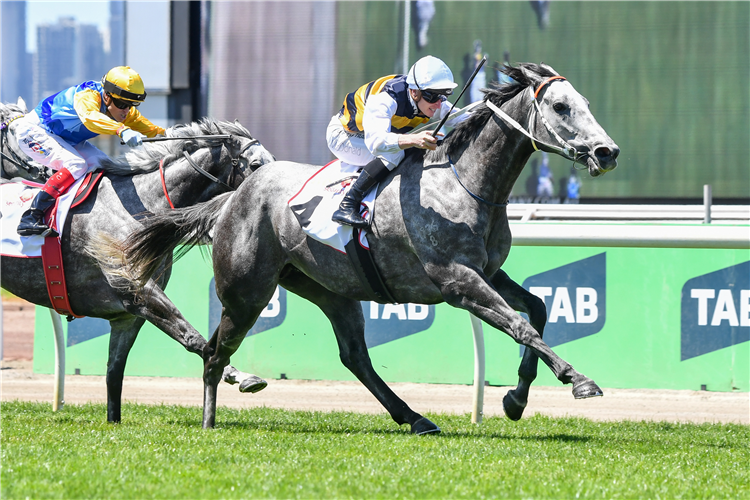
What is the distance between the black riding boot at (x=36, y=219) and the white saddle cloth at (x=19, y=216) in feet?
0.19

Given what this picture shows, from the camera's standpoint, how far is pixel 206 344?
539cm

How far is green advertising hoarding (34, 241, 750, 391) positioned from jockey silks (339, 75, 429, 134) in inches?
102

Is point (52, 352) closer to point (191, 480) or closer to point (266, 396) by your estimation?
point (266, 396)

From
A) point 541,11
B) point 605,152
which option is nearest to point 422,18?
point 541,11

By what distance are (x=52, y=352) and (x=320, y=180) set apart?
13.4 ft

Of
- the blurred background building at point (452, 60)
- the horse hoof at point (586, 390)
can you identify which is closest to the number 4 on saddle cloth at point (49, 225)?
the horse hoof at point (586, 390)

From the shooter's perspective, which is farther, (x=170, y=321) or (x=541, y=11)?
(x=541, y=11)

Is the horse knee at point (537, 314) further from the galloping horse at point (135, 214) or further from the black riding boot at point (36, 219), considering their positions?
the black riding boot at point (36, 219)

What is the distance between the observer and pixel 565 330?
23.7 ft

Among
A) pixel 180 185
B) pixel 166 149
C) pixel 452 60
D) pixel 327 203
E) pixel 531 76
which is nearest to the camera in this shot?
pixel 531 76

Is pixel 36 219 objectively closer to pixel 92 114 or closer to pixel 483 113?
pixel 92 114

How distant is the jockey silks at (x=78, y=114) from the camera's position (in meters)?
5.47

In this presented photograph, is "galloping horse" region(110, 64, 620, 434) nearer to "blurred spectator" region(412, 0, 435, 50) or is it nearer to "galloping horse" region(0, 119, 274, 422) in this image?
"galloping horse" region(0, 119, 274, 422)

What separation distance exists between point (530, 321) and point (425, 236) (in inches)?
28.0
